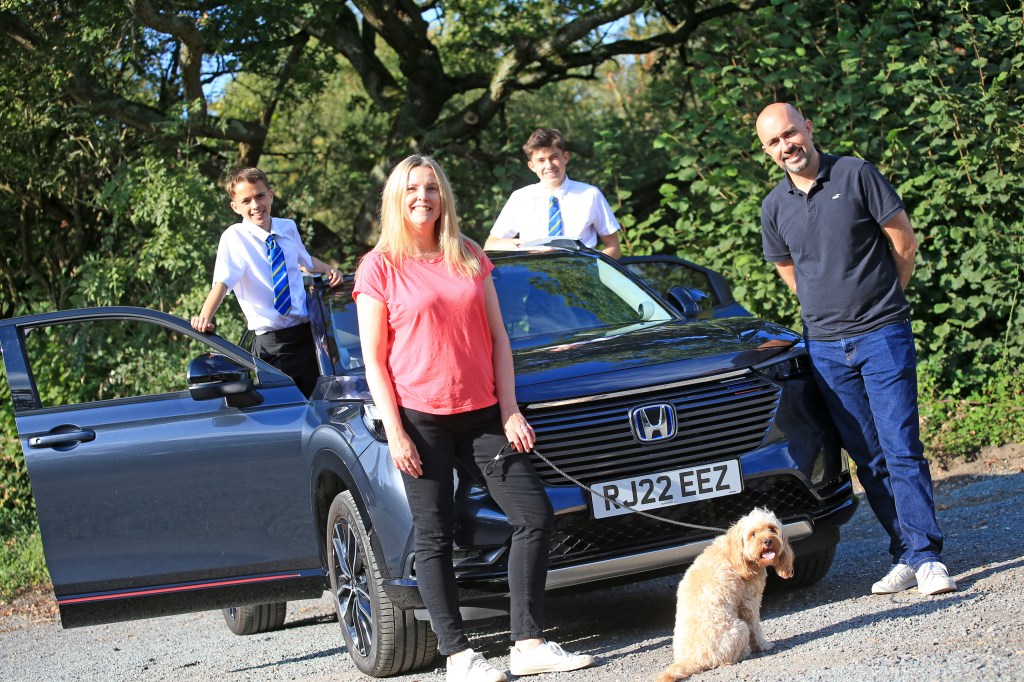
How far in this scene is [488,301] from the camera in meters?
4.45

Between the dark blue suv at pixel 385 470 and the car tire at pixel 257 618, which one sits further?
the car tire at pixel 257 618

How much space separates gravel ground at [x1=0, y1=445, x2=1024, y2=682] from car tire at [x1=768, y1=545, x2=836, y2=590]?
0.19ft

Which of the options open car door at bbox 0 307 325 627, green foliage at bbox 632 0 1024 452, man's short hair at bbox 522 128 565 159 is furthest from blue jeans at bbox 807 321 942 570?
green foliage at bbox 632 0 1024 452

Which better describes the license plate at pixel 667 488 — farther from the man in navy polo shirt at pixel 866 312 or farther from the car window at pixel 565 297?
the car window at pixel 565 297

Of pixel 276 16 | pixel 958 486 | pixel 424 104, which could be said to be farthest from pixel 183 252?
pixel 958 486

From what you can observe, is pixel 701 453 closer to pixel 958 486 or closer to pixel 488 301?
pixel 488 301

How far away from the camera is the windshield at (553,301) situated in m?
5.66

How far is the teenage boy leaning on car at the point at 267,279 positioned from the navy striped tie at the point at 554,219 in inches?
55.8

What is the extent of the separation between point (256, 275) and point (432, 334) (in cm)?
232

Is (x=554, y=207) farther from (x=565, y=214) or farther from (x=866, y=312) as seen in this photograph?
(x=866, y=312)

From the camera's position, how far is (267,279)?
6301mm

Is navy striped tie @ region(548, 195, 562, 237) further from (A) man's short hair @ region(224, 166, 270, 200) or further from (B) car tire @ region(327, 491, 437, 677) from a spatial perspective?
(B) car tire @ region(327, 491, 437, 677)

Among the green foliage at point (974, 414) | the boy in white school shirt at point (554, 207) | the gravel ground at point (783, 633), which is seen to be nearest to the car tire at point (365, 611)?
the gravel ground at point (783, 633)

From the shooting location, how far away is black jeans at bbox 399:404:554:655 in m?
4.26
